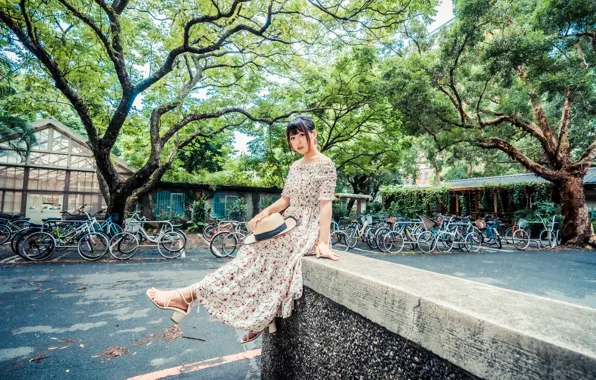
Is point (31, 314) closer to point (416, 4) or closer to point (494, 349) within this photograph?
point (494, 349)

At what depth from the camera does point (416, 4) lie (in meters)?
7.11

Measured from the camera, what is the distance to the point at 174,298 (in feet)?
5.52

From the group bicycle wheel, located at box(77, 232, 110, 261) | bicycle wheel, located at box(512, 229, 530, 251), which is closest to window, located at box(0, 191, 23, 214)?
bicycle wheel, located at box(77, 232, 110, 261)

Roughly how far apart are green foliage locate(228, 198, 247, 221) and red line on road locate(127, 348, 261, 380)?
549 inches

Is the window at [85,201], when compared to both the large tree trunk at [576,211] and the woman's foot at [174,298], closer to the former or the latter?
the woman's foot at [174,298]

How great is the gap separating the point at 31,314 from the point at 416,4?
371 inches

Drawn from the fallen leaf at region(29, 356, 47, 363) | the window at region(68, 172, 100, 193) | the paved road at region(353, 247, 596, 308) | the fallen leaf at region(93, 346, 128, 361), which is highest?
the window at region(68, 172, 100, 193)

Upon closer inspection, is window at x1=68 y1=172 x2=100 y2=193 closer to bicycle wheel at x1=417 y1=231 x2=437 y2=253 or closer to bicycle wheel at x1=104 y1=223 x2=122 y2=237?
bicycle wheel at x1=104 y1=223 x2=122 y2=237

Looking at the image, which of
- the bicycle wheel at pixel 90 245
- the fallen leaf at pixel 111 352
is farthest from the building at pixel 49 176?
the fallen leaf at pixel 111 352

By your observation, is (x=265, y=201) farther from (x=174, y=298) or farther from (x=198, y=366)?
(x=174, y=298)

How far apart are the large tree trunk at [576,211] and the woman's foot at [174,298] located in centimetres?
1510

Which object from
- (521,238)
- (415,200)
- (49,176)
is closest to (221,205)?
(49,176)

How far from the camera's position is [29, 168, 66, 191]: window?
43.9 ft

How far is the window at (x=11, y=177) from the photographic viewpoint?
508 inches
